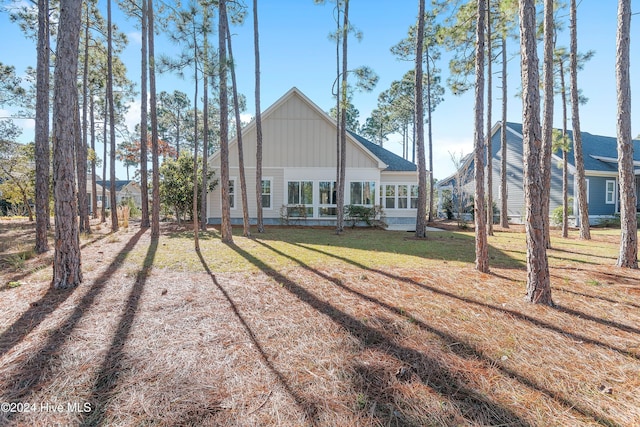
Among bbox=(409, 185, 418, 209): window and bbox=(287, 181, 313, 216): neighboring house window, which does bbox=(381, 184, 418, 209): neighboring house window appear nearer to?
bbox=(409, 185, 418, 209): window

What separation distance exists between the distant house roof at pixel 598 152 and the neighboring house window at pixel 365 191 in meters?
13.7

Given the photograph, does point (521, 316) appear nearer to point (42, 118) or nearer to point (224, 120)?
point (224, 120)

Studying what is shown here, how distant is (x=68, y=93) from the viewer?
4480mm

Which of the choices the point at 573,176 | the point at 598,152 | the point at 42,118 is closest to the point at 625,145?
the point at 42,118

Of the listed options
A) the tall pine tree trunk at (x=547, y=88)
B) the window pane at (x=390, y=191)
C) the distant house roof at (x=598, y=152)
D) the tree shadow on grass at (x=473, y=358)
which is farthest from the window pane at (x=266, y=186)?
the distant house roof at (x=598, y=152)

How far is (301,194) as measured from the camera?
57.0 ft

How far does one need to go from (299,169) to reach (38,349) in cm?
1521

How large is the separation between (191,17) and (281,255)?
840 centimetres

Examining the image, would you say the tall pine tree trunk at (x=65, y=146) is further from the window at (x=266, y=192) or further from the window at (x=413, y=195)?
the window at (x=413, y=195)

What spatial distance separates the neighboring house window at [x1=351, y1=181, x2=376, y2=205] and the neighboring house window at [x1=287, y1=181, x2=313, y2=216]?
106 inches

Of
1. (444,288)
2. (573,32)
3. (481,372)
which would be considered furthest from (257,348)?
(573,32)

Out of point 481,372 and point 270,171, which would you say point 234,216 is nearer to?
point 270,171

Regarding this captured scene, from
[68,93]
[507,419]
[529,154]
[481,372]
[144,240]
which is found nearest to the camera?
[507,419]

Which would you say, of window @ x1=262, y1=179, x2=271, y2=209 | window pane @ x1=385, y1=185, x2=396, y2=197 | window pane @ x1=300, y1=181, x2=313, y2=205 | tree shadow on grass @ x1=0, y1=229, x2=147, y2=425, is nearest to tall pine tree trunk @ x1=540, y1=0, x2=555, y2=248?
tree shadow on grass @ x1=0, y1=229, x2=147, y2=425
